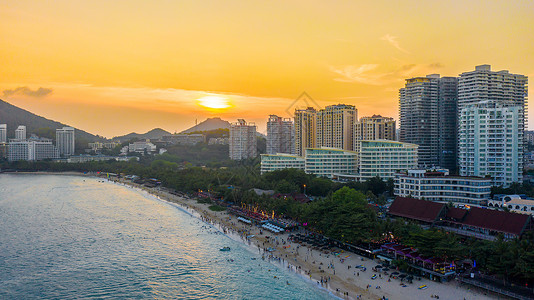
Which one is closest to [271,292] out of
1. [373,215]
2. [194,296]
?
[194,296]

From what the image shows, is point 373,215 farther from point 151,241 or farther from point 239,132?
point 239,132

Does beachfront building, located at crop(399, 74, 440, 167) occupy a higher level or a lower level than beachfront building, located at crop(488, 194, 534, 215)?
higher

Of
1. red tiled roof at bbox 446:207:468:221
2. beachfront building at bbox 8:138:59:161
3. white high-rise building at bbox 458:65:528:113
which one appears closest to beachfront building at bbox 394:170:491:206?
red tiled roof at bbox 446:207:468:221

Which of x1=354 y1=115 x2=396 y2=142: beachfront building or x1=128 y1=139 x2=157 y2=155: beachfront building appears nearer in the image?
x1=354 y1=115 x2=396 y2=142: beachfront building

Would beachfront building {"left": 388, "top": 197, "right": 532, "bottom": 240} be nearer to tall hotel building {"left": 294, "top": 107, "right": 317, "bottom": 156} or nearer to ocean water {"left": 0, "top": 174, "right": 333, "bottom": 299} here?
ocean water {"left": 0, "top": 174, "right": 333, "bottom": 299}

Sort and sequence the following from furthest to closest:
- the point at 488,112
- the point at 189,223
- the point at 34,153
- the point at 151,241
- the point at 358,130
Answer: the point at 34,153 → the point at 358,130 → the point at 488,112 → the point at 189,223 → the point at 151,241

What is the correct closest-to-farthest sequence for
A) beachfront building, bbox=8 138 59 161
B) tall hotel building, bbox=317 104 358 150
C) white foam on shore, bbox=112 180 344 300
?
white foam on shore, bbox=112 180 344 300 < tall hotel building, bbox=317 104 358 150 < beachfront building, bbox=8 138 59 161

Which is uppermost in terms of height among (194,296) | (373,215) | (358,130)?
(358,130)
